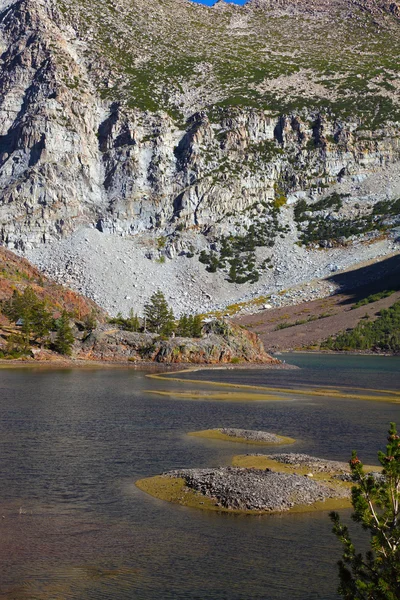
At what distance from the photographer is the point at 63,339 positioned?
103938 millimetres

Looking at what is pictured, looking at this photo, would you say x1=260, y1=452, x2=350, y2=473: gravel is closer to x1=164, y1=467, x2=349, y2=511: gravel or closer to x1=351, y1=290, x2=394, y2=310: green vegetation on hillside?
x1=164, y1=467, x2=349, y2=511: gravel

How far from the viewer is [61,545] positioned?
62.2 feet

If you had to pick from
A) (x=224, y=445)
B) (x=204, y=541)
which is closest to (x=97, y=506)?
(x=204, y=541)

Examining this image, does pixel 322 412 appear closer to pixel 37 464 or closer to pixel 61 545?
pixel 37 464

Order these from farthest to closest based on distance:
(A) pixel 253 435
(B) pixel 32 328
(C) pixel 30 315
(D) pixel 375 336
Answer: (D) pixel 375 336 < (B) pixel 32 328 < (C) pixel 30 315 < (A) pixel 253 435

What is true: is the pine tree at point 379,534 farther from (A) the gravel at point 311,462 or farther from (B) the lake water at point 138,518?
(A) the gravel at point 311,462

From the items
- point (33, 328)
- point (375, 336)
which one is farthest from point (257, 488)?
point (375, 336)

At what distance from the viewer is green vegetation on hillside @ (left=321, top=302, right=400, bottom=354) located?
171600 millimetres

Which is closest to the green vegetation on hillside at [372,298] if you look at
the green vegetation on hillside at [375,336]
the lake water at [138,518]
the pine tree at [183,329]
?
the green vegetation on hillside at [375,336]

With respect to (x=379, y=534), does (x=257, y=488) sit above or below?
below

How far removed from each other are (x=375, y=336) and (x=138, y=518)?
162m

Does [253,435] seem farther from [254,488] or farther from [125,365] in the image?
[125,365]

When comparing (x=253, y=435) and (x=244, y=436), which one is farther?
(x=253, y=435)

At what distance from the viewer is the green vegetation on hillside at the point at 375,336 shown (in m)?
172
